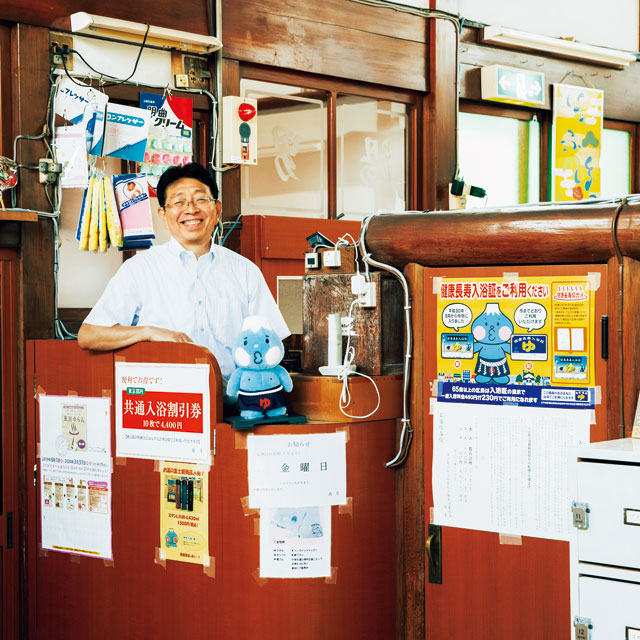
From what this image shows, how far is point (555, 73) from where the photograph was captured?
748cm

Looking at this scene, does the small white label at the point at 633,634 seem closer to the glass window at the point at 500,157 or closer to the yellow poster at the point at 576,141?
the glass window at the point at 500,157

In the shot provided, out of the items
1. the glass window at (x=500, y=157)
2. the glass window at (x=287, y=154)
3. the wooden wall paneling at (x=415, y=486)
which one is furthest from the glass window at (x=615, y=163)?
the wooden wall paneling at (x=415, y=486)

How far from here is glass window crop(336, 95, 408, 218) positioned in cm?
655

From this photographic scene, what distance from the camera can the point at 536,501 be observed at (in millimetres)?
A: 3881

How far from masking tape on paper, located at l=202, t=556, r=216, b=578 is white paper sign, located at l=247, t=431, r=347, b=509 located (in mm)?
310

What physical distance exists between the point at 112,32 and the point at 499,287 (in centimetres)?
269

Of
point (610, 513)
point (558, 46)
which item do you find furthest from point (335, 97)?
point (610, 513)

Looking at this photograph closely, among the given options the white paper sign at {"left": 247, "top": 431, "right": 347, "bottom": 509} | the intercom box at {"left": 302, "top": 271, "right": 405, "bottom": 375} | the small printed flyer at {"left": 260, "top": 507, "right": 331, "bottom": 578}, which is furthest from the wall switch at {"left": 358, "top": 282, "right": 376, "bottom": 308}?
the small printed flyer at {"left": 260, "top": 507, "right": 331, "bottom": 578}

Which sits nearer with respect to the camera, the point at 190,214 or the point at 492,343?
the point at 492,343

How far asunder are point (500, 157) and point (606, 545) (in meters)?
4.65

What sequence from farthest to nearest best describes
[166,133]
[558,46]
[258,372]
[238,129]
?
1. [558,46]
2. [238,129]
3. [166,133]
4. [258,372]

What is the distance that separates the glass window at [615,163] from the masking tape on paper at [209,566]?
5105 mm

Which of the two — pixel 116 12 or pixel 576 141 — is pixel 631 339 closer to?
pixel 116 12

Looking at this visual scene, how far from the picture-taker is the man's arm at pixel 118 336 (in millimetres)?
4234
